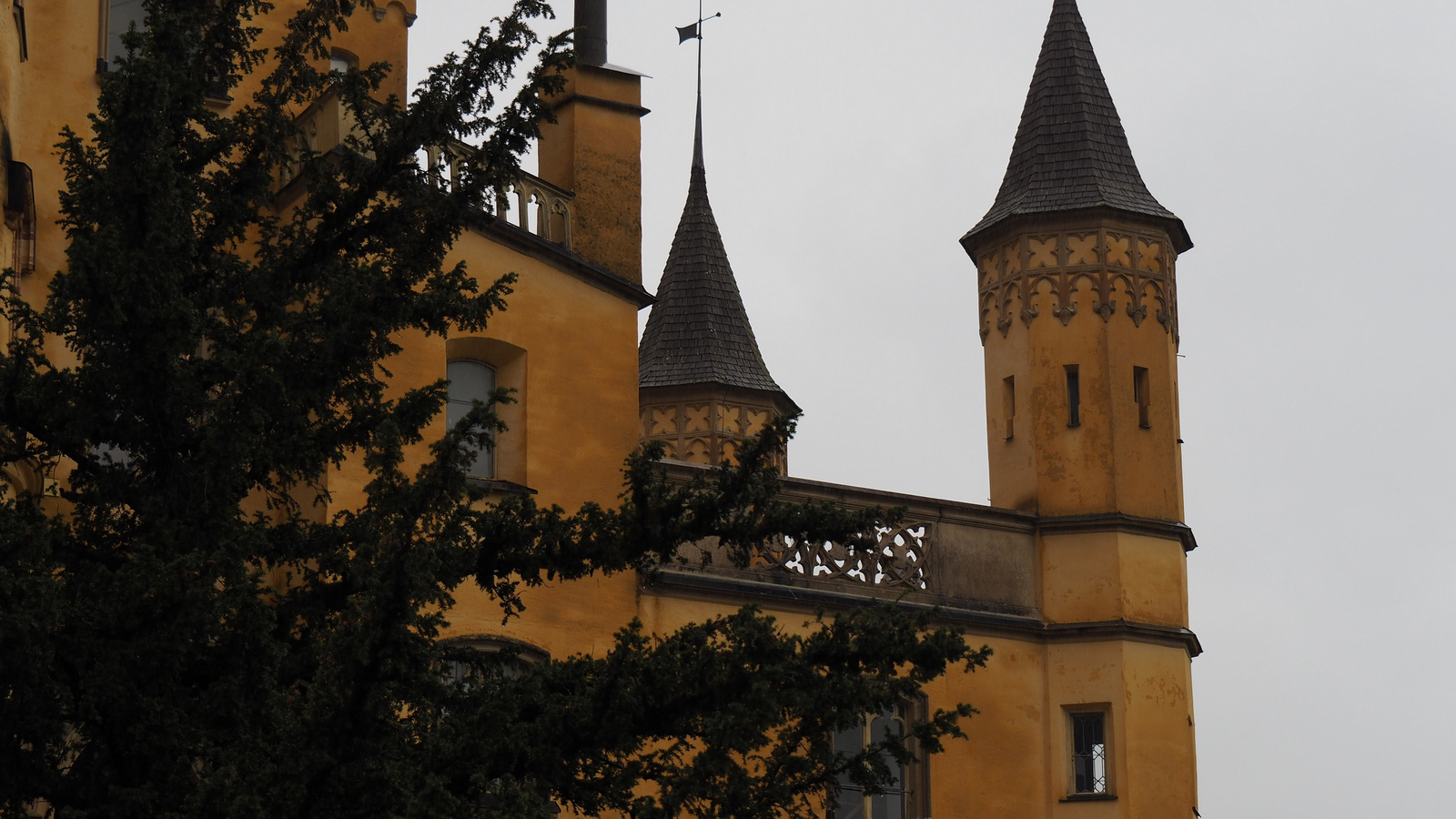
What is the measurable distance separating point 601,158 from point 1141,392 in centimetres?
596

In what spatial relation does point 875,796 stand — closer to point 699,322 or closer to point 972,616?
point 972,616

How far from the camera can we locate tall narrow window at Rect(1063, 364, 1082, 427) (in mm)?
20891

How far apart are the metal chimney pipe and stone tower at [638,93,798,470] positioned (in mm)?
6730

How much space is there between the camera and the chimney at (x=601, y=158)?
18500mm

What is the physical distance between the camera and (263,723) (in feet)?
31.8

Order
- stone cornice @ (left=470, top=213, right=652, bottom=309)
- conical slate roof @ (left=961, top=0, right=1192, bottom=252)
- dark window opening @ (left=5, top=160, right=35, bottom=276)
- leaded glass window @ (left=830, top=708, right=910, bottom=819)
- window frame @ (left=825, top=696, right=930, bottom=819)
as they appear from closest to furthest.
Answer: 1. dark window opening @ (left=5, top=160, right=35, bottom=276)
2. stone cornice @ (left=470, top=213, right=652, bottom=309)
3. leaded glass window @ (left=830, top=708, right=910, bottom=819)
4. window frame @ (left=825, top=696, right=930, bottom=819)
5. conical slate roof @ (left=961, top=0, right=1192, bottom=252)

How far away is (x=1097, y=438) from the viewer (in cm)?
2078

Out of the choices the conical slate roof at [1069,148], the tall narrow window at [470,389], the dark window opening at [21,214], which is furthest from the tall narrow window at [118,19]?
the conical slate roof at [1069,148]

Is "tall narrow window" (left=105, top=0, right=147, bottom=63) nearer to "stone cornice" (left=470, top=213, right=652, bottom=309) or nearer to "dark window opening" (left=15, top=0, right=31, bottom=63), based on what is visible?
"dark window opening" (left=15, top=0, right=31, bottom=63)

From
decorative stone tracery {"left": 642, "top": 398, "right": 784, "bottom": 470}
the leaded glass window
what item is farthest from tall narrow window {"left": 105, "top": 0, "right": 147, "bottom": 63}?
decorative stone tracery {"left": 642, "top": 398, "right": 784, "bottom": 470}

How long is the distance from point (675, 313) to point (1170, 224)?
305 inches

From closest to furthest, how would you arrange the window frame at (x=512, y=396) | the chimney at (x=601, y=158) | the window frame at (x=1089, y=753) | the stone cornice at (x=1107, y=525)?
the window frame at (x=512, y=396) → the chimney at (x=601, y=158) → the window frame at (x=1089, y=753) → the stone cornice at (x=1107, y=525)

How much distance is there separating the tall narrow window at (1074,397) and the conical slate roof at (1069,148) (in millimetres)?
1607

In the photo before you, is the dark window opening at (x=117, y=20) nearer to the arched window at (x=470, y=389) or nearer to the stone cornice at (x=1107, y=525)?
the arched window at (x=470, y=389)
